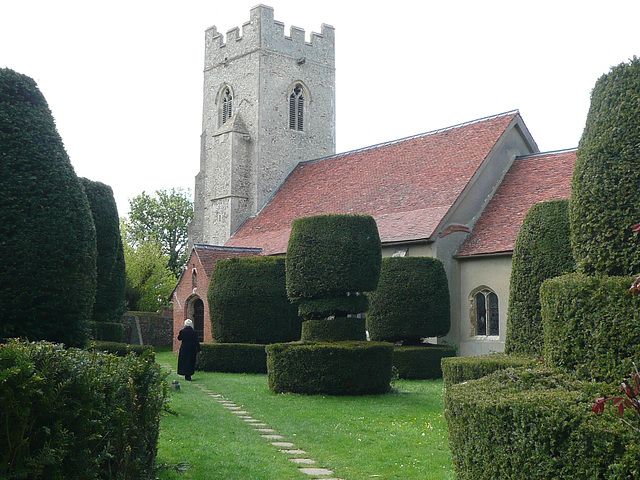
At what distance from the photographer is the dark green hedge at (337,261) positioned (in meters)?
15.3

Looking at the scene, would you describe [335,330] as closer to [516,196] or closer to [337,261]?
[337,261]

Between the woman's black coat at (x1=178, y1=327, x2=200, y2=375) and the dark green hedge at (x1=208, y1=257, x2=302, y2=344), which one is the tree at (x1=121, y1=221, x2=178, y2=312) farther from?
the woman's black coat at (x1=178, y1=327, x2=200, y2=375)

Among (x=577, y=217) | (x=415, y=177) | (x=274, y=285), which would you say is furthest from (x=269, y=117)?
(x=577, y=217)

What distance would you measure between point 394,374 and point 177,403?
7.22 m

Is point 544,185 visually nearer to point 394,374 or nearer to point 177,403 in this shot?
point 394,374

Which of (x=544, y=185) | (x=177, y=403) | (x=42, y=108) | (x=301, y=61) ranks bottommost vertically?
(x=177, y=403)

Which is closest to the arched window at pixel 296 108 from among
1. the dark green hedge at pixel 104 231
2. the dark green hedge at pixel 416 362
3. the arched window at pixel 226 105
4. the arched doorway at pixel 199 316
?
the arched window at pixel 226 105

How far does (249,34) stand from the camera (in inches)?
1377

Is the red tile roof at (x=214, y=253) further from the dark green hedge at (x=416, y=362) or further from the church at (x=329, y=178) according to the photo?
the dark green hedge at (x=416, y=362)

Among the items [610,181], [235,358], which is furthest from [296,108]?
[610,181]

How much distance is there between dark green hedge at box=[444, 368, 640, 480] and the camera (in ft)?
14.3

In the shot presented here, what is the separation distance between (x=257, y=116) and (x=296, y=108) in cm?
263

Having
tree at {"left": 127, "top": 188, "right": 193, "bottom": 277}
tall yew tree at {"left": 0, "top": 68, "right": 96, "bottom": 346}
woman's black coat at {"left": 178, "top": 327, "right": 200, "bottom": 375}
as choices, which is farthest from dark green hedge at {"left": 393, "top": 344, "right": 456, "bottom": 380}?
tree at {"left": 127, "top": 188, "right": 193, "bottom": 277}

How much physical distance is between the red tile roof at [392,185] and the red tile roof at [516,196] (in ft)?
4.30
